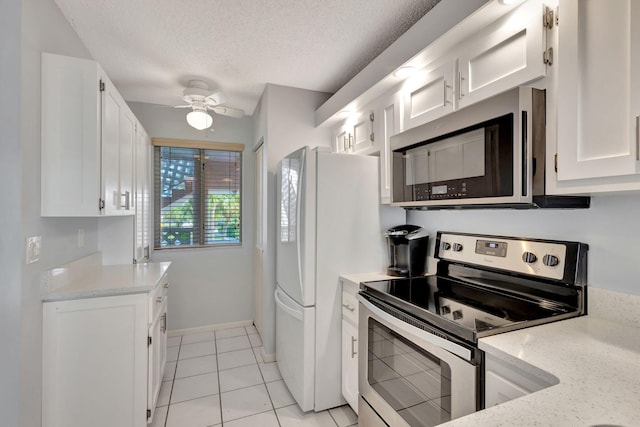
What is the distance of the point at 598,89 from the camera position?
0.95 meters

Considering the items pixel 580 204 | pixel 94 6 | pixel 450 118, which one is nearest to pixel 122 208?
pixel 94 6

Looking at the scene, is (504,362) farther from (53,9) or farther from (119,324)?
(53,9)

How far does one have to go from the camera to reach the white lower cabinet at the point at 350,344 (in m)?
1.89

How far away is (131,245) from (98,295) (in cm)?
98

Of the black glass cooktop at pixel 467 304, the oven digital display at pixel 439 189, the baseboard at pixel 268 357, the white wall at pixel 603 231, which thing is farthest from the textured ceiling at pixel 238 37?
the baseboard at pixel 268 357

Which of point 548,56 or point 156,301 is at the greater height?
point 548,56

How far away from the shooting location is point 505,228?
5.24 feet

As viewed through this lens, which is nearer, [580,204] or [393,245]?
[580,204]

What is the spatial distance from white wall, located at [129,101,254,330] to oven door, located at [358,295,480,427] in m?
2.19

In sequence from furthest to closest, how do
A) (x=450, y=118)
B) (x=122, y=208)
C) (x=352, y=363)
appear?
(x=122, y=208) < (x=352, y=363) < (x=450, y=118)

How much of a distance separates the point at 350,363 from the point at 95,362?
4.73 ft

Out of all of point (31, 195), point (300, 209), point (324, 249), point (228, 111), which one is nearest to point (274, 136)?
point (228, 111)

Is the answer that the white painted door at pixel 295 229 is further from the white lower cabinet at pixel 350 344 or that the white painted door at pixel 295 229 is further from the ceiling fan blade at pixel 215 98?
the ceiling fan blade at pixel 215 98

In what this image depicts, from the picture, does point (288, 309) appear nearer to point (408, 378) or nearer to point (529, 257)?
point (408, 378)
